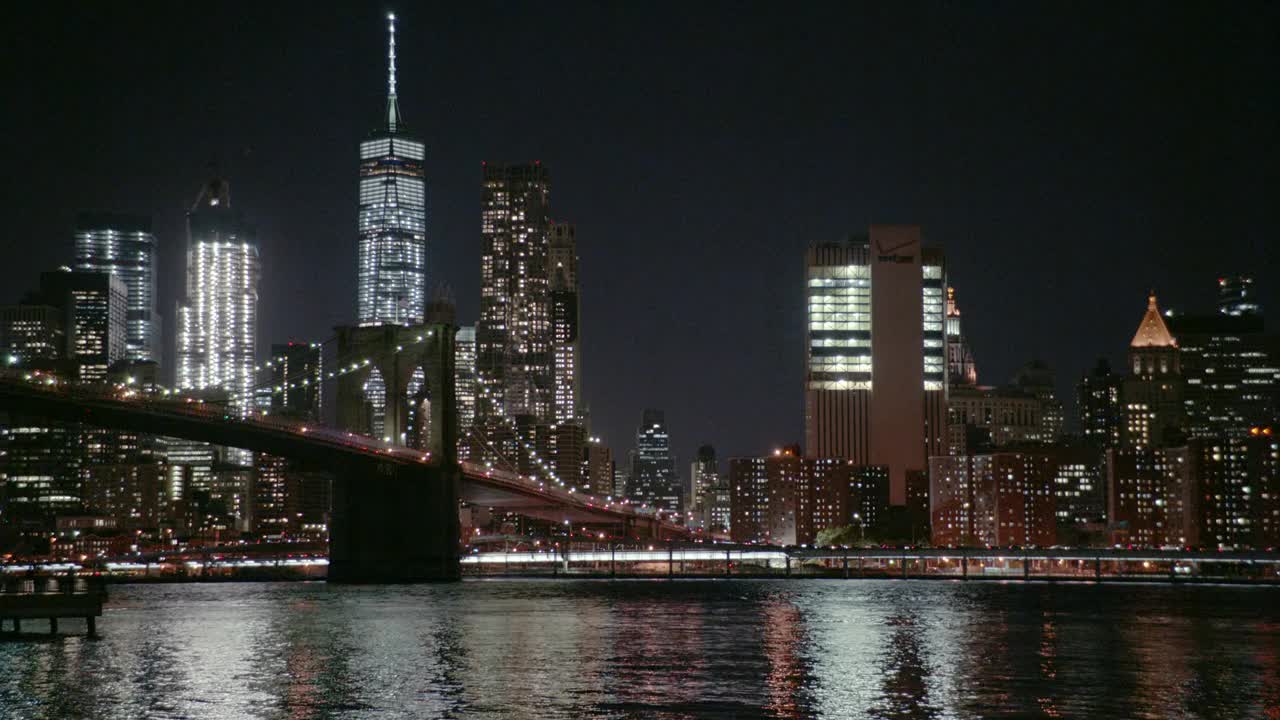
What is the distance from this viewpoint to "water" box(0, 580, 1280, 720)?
35812 millimetres

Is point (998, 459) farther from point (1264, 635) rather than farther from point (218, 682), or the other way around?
point (218, 682)

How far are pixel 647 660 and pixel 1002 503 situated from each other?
143 meters

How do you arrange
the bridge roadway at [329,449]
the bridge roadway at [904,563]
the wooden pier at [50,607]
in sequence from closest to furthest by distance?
the wooden pier at [50,607] → the bridge roadway at [329,449] → the bridge roadway at [904,563]

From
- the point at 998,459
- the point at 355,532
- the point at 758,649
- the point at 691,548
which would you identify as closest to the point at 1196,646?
the point at 758,649

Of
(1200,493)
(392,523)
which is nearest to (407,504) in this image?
(392,523)

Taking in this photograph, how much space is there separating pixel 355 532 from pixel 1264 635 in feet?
164

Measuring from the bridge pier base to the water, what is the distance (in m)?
8.34

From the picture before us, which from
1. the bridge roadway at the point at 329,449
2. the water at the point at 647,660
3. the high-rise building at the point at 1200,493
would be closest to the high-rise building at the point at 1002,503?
the high-rise building at the point at 1200,493

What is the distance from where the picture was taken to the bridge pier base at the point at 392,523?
88.1m

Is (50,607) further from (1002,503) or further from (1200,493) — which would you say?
(1002,503)

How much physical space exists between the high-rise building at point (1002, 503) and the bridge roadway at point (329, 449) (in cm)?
8734

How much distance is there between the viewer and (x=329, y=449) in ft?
276

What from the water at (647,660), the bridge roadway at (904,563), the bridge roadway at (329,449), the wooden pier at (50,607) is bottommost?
the bridge roadway at (904,563)

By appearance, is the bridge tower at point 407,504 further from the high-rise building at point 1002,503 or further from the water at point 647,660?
the high-rise building at point 1002,503
